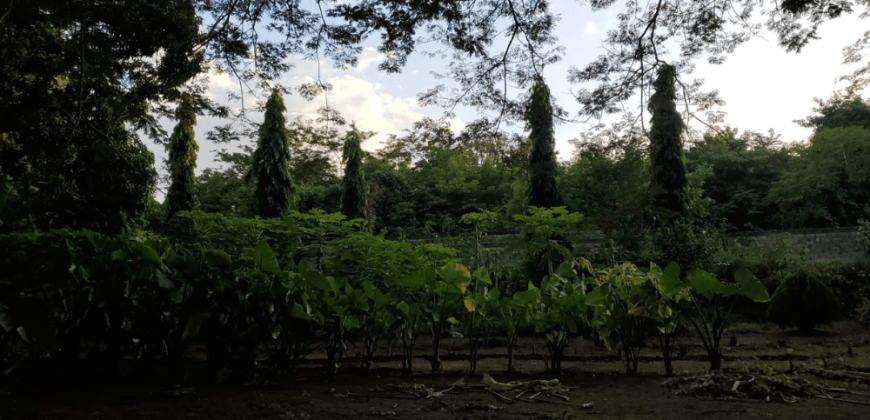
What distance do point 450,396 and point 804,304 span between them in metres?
6.79

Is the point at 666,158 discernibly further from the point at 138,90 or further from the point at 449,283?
the point at 138,90

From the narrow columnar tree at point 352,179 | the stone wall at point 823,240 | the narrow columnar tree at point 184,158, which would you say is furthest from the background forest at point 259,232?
the narrow columnar tree at point 352,179

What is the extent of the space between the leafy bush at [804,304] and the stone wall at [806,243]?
3.91 m

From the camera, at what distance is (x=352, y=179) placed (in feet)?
58.1

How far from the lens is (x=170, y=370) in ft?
10.0

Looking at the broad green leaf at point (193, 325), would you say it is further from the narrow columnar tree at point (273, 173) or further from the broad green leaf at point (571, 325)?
the narrow columnar tree at point (273, 173)

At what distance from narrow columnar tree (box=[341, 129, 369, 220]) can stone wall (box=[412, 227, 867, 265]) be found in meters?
6.94

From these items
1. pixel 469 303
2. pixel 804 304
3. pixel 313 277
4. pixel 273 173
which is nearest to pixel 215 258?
pixel 313 277

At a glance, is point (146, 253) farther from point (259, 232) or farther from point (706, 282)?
point (706, 282)

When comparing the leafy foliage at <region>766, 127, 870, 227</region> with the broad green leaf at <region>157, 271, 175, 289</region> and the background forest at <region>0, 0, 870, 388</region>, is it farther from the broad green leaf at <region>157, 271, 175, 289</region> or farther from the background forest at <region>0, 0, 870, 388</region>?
the broad green leaf at <region>157, 271, 175, 289</region>

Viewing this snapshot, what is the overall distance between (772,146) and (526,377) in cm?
2654

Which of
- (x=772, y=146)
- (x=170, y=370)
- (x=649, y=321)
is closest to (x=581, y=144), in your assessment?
(x=649, y=321)

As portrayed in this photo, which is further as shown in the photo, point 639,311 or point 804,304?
point 804,304

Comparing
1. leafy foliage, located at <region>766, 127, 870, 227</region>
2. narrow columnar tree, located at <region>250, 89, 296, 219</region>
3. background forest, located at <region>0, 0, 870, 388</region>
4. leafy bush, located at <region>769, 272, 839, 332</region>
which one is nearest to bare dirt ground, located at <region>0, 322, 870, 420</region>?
background forest, located at <region>0, 0, 870, 388</region>
